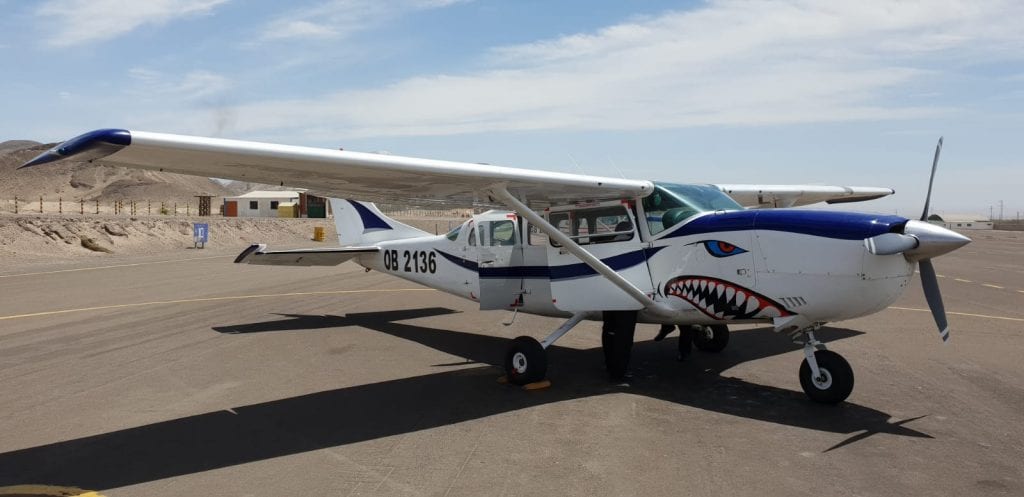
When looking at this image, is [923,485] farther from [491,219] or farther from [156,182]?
[156,182]

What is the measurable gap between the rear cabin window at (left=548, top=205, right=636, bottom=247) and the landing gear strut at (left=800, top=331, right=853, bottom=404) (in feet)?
7.57

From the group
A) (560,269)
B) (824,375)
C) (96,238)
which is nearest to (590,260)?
(560,269)

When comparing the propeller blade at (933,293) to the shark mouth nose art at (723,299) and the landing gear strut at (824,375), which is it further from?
the shark mouth nose art at (723,299)

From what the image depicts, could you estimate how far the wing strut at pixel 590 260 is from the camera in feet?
24.0

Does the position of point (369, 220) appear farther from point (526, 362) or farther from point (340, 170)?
point (340, 170)

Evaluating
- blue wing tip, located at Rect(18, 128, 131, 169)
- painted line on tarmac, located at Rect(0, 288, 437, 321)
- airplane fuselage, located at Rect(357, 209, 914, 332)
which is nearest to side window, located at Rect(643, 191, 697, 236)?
airplane fuselage, located at Rect(357, 209, 914, 332)

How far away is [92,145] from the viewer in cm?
431

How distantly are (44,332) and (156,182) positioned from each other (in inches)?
5150

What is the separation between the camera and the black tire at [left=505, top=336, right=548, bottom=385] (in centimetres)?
741

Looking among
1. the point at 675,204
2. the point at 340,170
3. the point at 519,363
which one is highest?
the point at 340,170

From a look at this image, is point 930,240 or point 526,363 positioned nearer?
point 930,240

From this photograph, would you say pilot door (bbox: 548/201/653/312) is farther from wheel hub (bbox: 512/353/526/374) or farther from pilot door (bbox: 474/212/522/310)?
wheel hub (bbox: 512/353/526/374)

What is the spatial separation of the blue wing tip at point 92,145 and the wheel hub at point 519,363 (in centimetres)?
450

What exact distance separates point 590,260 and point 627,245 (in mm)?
565
